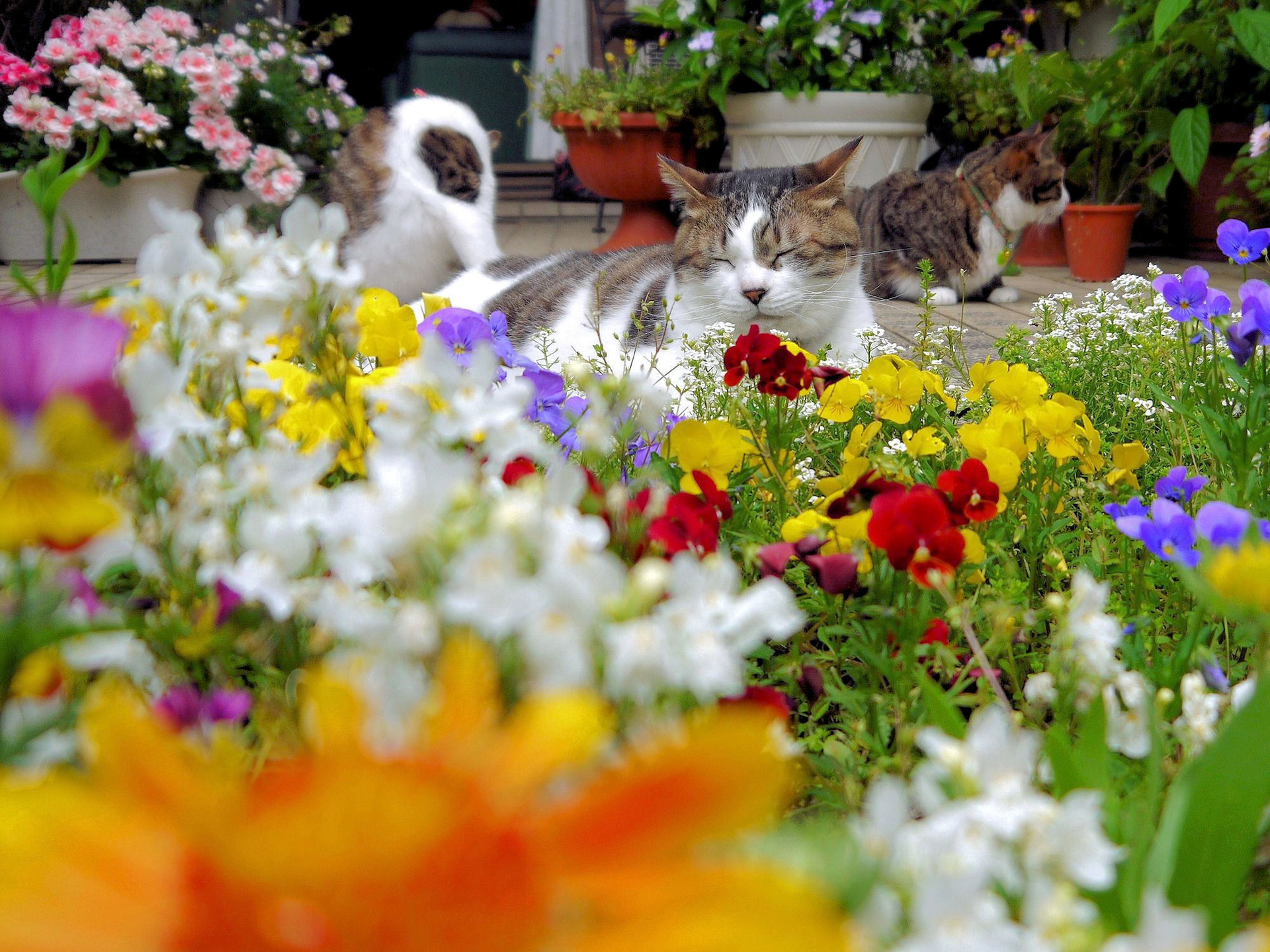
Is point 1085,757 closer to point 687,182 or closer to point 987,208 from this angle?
point 687,182

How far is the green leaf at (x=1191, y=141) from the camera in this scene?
Result: 12.9 ft

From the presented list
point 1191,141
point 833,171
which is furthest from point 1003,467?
point 1191,141

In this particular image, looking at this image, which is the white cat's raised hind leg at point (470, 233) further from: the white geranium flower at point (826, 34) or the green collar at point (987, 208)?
the green collar at point (987, 208)

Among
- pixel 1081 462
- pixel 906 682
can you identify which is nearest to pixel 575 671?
pixel 906 682

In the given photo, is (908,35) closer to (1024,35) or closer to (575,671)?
(1024,35)

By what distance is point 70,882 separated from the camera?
234mm

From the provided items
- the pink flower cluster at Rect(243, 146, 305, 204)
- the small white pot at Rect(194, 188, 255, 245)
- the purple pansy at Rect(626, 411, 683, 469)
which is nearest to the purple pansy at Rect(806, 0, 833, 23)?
the pink flower cluster at Rect(243, 146, 305, 204)

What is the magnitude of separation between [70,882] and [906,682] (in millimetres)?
615

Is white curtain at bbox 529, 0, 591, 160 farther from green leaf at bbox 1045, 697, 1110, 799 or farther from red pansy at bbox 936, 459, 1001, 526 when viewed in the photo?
green leaf at bbox 1045, 697, 1110, 799

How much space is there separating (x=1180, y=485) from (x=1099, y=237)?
12.1 ft

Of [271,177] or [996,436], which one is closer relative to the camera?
[996,436]

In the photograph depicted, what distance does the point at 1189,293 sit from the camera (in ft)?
3.81

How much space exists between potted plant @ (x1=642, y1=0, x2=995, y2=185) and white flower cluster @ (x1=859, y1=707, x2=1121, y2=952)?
4417 mm

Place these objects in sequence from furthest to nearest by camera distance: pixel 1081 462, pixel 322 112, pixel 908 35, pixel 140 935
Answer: pixel 322 112 → pixel 908 35 → pixel 1081 462 → pixel 140 935
